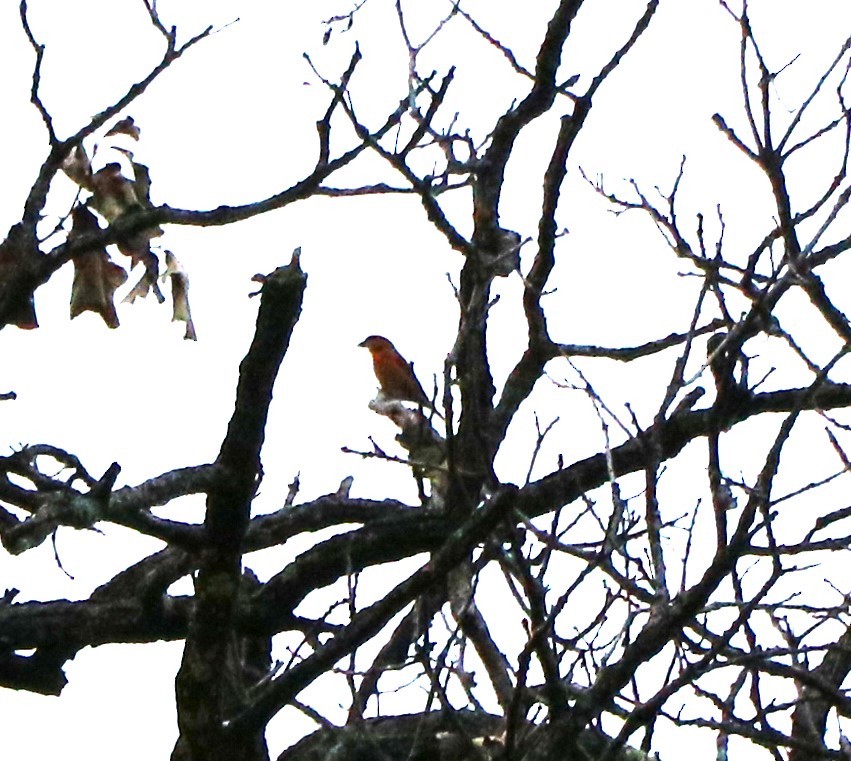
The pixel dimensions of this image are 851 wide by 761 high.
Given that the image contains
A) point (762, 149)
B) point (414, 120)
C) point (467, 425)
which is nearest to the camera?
point (762, 149)

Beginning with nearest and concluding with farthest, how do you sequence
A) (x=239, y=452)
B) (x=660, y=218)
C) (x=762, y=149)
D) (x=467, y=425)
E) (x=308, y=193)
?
(x=239, y=452)
(x=762, y=149)
(x=660, y=218)
(x=467, y=425)
(x=308, y=193)

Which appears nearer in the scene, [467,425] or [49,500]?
[49,500]

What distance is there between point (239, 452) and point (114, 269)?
166cm

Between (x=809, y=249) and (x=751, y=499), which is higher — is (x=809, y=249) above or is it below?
above

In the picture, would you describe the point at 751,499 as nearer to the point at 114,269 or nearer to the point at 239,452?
the point at 239,452

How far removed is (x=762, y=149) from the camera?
371 cm

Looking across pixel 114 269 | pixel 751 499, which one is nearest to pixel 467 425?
pixel 114 269

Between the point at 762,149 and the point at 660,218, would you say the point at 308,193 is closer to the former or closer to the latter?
the point at 660,218

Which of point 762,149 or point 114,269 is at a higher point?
point 114,269

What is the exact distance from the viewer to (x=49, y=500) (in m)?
3.30

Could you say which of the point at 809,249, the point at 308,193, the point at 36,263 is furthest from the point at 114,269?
the point at 809,249

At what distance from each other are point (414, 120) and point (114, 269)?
132cm

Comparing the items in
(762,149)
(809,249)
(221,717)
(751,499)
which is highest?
(762,149)

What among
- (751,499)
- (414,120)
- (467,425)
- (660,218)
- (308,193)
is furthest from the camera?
(414,120)
